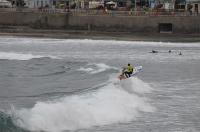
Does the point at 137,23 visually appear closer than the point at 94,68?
No

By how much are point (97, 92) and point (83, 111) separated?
5533 millimetres

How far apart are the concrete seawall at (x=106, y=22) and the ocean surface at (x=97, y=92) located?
396 inches

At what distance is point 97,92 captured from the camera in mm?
28172

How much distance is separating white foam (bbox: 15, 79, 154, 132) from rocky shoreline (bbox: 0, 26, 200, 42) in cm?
3805

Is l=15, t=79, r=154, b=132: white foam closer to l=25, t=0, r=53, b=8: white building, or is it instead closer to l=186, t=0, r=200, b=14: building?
l=186, t=0, r=200, b=14: building

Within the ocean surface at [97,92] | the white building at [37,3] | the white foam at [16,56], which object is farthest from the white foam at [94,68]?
the white building at [37,3]

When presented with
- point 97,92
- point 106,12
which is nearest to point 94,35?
point 106,12

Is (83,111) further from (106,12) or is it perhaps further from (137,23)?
(106,12)

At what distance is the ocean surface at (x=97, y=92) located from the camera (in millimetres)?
21422

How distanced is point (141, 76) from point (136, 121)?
14669 millimetres

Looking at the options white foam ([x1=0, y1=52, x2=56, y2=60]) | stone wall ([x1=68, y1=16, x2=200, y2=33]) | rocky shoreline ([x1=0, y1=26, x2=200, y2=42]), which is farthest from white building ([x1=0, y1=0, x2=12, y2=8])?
white foam ([x1=0, y1=52, x2=56, y2=60])

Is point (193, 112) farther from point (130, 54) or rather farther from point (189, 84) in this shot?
point (130, 54)

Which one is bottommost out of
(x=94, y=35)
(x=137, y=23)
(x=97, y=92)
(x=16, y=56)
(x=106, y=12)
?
(x=16, y=56)

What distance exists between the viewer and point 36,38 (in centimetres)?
6856
